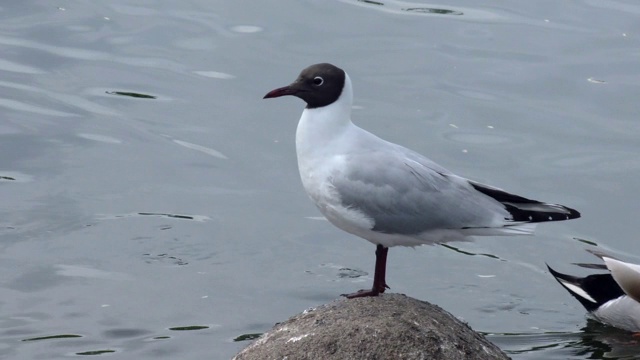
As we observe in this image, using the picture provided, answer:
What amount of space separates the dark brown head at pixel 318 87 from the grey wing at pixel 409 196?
44 cm

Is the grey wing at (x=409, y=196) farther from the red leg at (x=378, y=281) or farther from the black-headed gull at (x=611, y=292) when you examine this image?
the black-headed gull at (x=611, y=292)

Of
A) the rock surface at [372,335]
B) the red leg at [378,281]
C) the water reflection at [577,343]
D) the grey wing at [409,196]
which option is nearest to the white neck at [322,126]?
the grey wing at [409,196]

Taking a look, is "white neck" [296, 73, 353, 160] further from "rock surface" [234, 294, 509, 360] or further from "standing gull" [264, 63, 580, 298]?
"rock surface" [234, 294, 509, 360]

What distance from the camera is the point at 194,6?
52.0 feet

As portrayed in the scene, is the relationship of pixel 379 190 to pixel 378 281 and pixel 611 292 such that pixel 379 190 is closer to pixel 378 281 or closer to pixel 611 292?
pixel 378 281

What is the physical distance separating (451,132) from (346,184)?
5.88m

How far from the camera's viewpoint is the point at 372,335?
6.26m

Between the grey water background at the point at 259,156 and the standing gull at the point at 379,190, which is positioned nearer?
the standing gull at the point at 379,190

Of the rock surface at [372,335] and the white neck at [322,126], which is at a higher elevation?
the white neck at [322,126]

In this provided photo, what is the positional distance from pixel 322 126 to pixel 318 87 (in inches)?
10.8

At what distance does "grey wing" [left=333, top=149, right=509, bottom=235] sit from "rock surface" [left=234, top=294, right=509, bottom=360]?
0.69m

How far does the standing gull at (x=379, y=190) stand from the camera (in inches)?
281

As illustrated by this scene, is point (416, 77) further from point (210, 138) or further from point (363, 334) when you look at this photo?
point (363, 334)

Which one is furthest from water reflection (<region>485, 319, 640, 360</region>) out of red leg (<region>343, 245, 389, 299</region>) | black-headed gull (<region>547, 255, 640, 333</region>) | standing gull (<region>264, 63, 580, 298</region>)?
red leg (<region>343, 245, 389, 299</region>)
